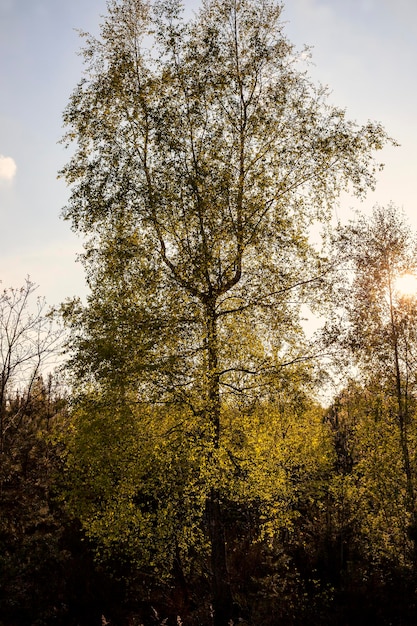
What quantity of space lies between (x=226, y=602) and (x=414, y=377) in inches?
287

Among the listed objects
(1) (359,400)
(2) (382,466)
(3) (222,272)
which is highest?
(3) (222,272)

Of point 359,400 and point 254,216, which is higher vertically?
point 254,216

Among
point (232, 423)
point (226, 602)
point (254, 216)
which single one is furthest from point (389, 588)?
point (254, 216)

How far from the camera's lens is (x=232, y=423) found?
9633mm

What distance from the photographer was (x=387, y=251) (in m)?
14.1

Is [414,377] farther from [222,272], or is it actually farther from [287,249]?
[222,272]

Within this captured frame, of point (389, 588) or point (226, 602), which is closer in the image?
point (226, 602)

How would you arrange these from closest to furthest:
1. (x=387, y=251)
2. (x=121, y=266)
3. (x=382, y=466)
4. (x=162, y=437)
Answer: (x=162, y=437) < (x=121, y=266) < (x=382, y=466) < (x=387, y=251)

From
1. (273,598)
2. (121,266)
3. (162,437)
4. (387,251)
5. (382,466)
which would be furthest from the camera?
(387,251)

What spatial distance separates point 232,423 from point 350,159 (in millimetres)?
6142

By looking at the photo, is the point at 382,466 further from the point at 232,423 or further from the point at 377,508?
the point at 232,423

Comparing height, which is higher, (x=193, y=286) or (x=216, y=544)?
(x=193, y=286)

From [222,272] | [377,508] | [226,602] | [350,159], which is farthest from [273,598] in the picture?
[350,159]

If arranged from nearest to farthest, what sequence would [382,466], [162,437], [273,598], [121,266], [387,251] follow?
[162,437]
[121,266]
[273,598]
[382,466]
[387,251]
